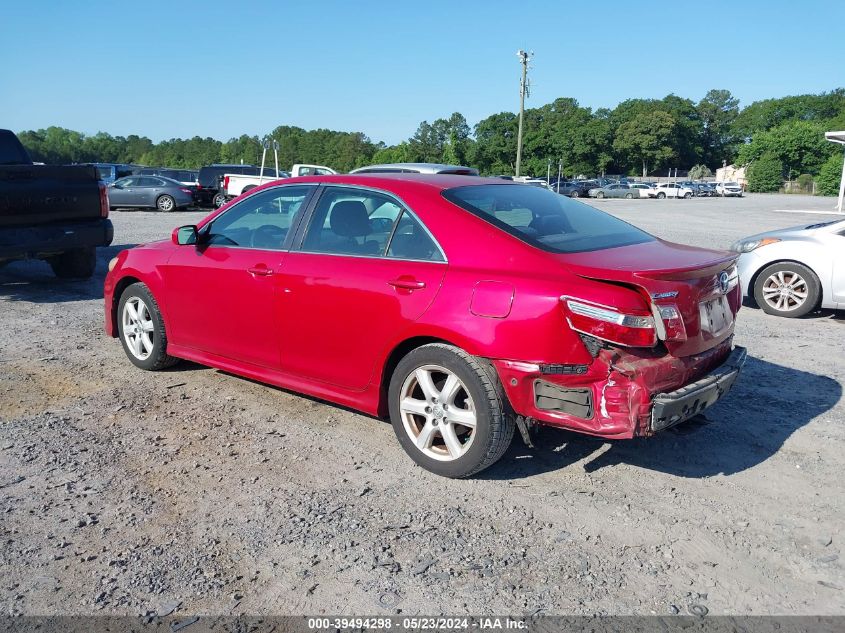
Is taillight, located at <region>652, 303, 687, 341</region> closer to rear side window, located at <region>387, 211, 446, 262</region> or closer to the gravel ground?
the gravel ground

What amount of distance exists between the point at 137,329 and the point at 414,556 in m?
3.56

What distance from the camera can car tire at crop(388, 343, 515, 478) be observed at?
375 cm

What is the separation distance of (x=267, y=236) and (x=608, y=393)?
2563 mm

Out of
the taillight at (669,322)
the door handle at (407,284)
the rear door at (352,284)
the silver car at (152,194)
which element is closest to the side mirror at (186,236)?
the rear door at (352,284)

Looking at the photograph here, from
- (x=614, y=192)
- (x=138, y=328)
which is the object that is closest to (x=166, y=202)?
(x=138, y=328)

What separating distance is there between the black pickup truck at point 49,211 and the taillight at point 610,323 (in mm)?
7284

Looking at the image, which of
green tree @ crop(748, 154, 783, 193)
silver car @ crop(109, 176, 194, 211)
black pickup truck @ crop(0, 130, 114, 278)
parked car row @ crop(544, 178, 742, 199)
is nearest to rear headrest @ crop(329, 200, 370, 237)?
black pickup truck @ crop(0, 130, 114, 278)

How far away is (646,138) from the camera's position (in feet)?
336

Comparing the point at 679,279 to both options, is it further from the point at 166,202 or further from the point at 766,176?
the point at 766,176

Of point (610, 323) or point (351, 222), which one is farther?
point (351, 222)

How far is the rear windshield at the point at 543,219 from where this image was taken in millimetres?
4048

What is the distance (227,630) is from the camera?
2.76 metres

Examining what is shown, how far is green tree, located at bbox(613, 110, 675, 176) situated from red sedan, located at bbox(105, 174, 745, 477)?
103791 millimetres

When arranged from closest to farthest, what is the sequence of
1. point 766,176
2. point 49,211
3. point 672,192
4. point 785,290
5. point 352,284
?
point 352,284 < point 785,290 < point 49,211 < point 672,192 < point 766,176
